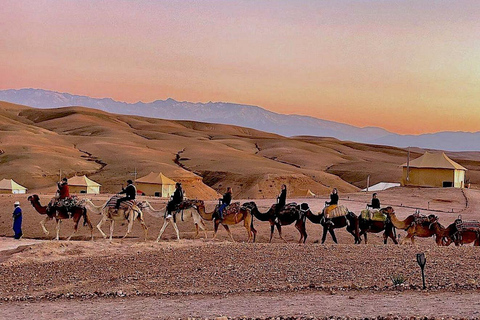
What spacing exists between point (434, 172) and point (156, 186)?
76.5 ft

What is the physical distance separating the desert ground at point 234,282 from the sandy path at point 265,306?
0.02 meters

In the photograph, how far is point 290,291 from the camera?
12.8m

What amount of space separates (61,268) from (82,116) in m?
177

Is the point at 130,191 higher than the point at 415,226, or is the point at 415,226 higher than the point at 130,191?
the point at 130,191

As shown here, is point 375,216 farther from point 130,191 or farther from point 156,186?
point 156,186

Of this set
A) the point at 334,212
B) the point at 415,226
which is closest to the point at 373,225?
the point at 415,226

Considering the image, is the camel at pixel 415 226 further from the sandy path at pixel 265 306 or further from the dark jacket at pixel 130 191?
the sandy path at pixel 265 306

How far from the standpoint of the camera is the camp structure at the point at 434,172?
168 ft

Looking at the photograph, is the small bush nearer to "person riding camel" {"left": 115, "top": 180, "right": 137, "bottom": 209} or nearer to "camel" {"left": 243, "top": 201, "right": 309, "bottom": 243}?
"camel" {"left": 243, "top": 201, "right": 309, "bottom": 243}

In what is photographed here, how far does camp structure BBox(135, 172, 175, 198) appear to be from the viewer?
177ft

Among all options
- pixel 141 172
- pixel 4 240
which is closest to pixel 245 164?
pixel 141 172

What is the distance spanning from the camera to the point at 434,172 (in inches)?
2042

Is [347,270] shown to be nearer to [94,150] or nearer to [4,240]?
[4,240]

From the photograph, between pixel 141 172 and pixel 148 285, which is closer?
pixel 148 285
